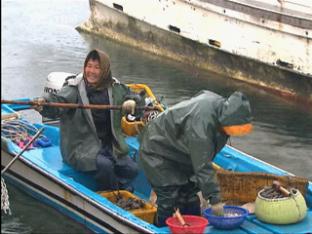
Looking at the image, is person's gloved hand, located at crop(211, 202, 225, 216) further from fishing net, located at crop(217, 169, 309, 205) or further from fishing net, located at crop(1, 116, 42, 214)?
fishing net, located at crop(1, 116, 42, 214)

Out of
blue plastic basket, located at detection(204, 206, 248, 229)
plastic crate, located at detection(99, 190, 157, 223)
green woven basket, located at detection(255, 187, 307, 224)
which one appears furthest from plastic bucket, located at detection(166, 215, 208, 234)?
plastic crate, located at detection(99, 190, 157, 223)

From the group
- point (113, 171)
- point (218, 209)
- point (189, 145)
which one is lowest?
point (218, 209)

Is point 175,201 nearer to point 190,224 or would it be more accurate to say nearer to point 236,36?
point 190,224

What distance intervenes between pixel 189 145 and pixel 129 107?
1244mm

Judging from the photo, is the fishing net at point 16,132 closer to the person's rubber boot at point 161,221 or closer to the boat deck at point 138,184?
the boat deck at point 138,184

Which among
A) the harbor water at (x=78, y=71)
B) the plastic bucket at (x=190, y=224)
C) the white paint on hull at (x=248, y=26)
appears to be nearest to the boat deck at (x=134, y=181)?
the plastic bucket at (x=190, y=224)

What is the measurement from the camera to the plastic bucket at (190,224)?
5512 millimetres

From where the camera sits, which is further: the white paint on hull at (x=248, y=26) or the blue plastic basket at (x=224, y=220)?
the white paint on hull at (x=248, y=26)

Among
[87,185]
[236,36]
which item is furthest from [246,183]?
[236,36]

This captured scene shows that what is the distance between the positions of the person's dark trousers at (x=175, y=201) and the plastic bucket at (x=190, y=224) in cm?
22

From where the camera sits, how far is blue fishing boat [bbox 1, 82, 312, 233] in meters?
6.00

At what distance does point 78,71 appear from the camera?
47.2 feet

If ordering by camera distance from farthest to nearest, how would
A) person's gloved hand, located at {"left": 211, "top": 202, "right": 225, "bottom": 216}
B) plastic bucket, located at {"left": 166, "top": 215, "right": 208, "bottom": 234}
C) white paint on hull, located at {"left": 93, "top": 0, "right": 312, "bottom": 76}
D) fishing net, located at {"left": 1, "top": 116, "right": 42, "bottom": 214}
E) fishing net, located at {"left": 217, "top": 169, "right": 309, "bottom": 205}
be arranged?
white paint on hull, located at {"left": 93, "top": 0, "right": 312, "bottom": 76}, fishing net, located at {"left": 1, "top": 116, "right": 42, "bottom": 214}, fishing net, located at {"left": 217, "top": 169, "right": 309, "bottom": 205}, person's gloved hand, located at {"left": 211, "top": 202, "right": 225, "bottom": 216}, plastic bucket, located at {"left": 166, "top": 215, "right": 208, "bottom": 234}

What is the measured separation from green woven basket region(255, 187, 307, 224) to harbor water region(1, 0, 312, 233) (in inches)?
71.5
